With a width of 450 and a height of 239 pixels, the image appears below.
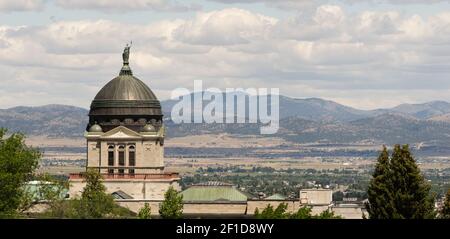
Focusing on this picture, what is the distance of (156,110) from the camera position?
15575 cm

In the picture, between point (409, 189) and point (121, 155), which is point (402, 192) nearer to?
point (409, 189)

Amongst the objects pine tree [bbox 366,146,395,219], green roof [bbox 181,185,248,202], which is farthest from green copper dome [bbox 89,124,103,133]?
pine tree [bbox 366,146,395,219]

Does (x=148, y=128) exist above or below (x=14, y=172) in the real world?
above

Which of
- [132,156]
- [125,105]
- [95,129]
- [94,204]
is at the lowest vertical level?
[94,204]

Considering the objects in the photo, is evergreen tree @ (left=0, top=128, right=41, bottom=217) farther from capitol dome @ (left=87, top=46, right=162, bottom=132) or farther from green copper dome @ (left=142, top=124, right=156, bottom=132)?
green copper dome @ (left=142, top=124, right=156, bottom=132)

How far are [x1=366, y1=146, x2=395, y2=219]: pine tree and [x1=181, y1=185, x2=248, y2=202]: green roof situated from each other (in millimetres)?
74370

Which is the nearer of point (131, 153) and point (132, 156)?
point (131, 153)

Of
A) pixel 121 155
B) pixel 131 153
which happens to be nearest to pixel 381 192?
pixel 131 153

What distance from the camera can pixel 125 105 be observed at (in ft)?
506

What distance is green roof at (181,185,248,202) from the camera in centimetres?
16012

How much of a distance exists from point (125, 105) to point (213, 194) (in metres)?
14.7
